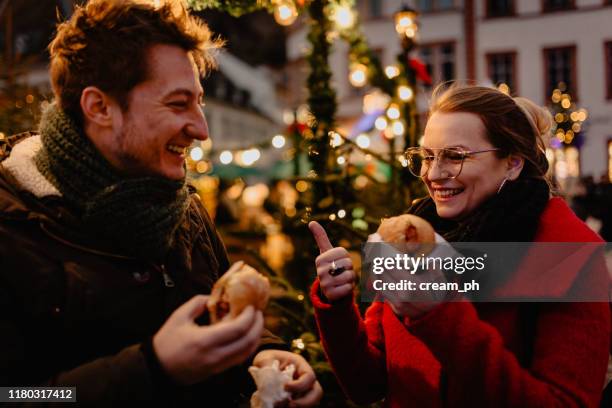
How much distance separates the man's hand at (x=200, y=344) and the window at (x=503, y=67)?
20.0 m

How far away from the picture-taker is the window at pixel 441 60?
21422 millimetres

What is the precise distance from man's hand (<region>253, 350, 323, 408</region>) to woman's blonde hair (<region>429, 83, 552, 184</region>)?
89 cm

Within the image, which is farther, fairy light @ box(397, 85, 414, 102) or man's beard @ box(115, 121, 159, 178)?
fairy light @ box(397, 85, 414, 102)

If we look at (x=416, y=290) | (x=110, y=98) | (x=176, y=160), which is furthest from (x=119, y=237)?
(x=416, y=290)

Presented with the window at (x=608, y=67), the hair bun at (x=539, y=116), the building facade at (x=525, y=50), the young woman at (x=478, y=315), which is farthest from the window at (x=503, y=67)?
the young woman at (x=478, y=315)

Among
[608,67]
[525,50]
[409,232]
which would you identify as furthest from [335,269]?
[525,50]

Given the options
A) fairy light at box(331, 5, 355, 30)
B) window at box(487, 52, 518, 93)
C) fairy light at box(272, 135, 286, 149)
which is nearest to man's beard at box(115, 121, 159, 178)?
fairy light at box(272, 135, 286, 149)

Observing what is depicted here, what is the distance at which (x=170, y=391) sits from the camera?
1.44 m

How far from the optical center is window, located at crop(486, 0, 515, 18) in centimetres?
1988

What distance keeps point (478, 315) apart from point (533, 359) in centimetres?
19

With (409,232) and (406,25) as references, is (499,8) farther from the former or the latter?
(409,232)

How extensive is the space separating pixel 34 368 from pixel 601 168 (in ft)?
63.4

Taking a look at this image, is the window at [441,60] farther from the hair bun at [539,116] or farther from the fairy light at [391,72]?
the hair bun at [539,116]

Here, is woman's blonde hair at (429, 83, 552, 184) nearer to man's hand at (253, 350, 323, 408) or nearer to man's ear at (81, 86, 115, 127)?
man's hand at (253, 350, 323, 408)
